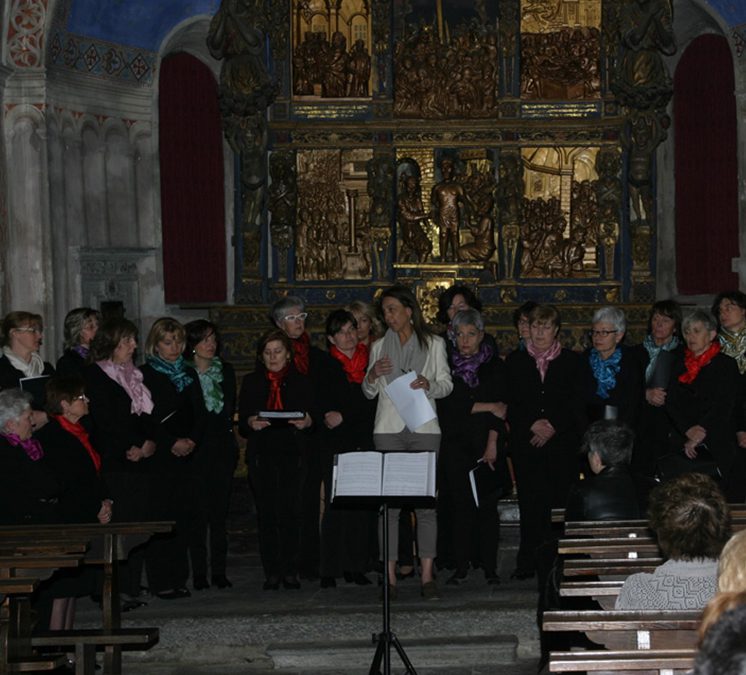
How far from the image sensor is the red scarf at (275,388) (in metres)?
8.31

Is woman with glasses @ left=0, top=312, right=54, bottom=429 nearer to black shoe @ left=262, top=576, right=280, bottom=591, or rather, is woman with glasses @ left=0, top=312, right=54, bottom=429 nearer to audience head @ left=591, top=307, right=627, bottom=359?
black shoe @ left=262, top=576, right=280, bottom=591

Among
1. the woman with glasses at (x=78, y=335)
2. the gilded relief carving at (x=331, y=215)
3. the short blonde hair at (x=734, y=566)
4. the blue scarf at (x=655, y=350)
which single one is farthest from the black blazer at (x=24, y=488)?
the gilded relief carving at (x=331, y=215)

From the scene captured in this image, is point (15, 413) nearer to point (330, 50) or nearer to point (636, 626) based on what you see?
point (636, 626)

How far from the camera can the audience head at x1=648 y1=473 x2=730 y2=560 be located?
4.41 m

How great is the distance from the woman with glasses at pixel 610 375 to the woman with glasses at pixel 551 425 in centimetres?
7

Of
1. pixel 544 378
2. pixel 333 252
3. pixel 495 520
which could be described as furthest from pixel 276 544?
pixel 333 252

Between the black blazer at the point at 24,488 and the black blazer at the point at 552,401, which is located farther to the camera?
the black blazer at the point at 552,401

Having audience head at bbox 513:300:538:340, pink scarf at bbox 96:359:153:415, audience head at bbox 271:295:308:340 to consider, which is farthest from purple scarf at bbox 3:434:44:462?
audience head at bbox 513:300:538:340

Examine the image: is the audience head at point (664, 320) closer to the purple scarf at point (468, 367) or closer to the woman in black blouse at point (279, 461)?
the purple scarf at point (468, 367)

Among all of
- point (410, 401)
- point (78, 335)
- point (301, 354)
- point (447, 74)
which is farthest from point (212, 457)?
point (447, 74)

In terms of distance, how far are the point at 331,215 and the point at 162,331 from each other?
5.81 meters

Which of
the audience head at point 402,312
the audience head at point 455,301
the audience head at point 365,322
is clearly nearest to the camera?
the audience head at point 402,312

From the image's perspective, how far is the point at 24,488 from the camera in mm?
6609

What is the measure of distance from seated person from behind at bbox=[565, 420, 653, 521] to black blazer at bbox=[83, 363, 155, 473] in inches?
104
